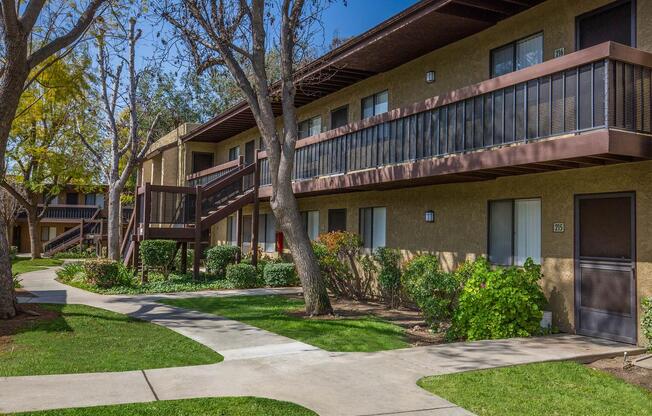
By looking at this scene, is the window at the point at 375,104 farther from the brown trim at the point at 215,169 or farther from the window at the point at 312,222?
the brown trim at the point at 215,169

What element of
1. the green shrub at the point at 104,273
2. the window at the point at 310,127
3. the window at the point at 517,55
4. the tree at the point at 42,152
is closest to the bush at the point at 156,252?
the green shrub at the point at 104,273

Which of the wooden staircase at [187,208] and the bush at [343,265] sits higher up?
the wooden staircase at [187,208]

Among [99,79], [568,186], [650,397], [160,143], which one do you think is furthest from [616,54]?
[160,143]

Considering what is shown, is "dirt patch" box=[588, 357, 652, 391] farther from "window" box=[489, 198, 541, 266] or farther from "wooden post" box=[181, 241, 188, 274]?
"wooden post" box=[181, 241, 188, 274]

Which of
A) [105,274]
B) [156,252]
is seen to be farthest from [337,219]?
[105,274]

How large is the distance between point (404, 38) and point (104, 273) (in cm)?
1030

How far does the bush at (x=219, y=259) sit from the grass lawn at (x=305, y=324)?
14.5ft

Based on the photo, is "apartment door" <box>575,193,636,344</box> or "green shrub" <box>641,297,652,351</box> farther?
"apartment door" <box>575,193,636,344</box>

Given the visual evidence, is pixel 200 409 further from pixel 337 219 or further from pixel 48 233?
pixel 48 233

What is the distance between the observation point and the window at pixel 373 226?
1557 centimetres

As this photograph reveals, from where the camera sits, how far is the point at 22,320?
10.3 meters

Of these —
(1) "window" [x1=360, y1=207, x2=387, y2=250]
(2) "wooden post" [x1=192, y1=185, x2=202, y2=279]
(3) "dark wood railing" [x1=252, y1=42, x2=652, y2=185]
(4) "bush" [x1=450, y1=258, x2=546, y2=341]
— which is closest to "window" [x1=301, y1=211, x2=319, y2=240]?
(1) "window" [x1=360, y1=207, x2=387, y2=250]

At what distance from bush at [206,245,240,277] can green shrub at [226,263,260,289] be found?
4.31 ft

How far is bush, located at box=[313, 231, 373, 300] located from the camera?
15.3 m
